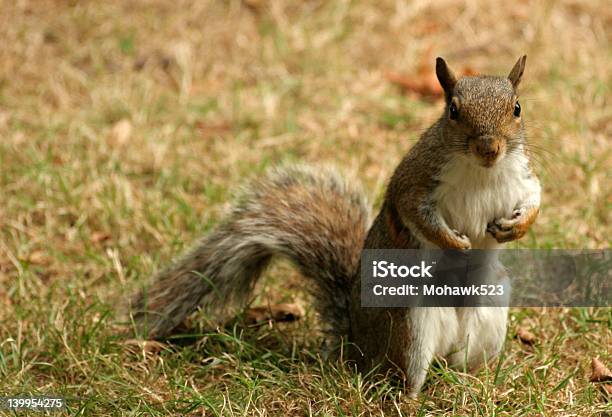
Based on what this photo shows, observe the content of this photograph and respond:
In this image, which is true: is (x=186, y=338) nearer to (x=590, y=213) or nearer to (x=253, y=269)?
(x=253, y=269)

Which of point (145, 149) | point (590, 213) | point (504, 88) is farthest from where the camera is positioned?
point (145, 149)

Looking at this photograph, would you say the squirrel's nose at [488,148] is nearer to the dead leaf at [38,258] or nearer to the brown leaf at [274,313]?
the brown leaf at [274,313]

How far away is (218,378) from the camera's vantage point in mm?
2693

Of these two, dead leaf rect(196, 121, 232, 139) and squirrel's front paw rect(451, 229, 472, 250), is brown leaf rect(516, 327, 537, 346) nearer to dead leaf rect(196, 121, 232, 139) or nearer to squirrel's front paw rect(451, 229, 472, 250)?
squirrel's front paw rect(451, 229, 472, 250)

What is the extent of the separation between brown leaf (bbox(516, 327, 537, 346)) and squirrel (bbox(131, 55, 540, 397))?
30 centimetres

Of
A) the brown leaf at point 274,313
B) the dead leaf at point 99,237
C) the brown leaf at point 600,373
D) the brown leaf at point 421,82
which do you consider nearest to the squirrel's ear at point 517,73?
the brown leaf at point 600,373

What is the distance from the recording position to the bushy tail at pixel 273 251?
2.80 m

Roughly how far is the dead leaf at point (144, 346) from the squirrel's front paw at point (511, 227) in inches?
39.9

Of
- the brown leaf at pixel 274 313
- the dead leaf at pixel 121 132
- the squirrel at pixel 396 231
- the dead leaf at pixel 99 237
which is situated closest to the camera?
the squirrel at pixel 396 231

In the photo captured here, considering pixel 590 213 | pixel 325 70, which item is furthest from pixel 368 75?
pixel 590 213

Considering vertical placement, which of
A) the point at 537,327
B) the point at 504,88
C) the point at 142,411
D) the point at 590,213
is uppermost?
the point at 504,88

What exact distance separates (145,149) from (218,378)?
5.09 feet

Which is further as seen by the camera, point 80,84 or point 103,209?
point 80,84

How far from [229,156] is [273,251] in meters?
1.28
